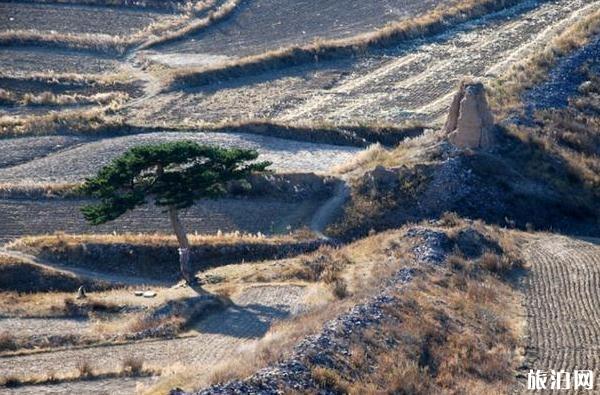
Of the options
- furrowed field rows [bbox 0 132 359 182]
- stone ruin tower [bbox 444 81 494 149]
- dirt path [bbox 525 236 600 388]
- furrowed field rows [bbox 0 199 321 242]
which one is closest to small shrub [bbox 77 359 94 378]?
dirt path [bbox 525 236 600 388]

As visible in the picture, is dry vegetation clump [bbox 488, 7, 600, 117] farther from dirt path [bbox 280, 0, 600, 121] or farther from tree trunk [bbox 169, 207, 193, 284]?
tree trunk [bbox 169, 207, 193, 284]

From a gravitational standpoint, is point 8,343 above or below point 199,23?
below

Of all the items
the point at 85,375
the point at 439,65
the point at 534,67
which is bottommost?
the point at 439,65

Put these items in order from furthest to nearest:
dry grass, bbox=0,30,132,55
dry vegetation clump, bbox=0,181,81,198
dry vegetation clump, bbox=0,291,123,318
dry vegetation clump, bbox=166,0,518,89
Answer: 1. dry grass, bbox=0,30,132,55
2. dry vegetation clump, bbox=166,0,518,89
3. dry vegetation clump, bbox=0,181,81,198
4. dry vegetation clump, bbox=0,291,123,318

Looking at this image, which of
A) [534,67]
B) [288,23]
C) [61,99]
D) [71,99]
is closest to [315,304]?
[534,67]

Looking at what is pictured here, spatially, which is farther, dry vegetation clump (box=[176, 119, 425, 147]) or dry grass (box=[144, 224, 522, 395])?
dry vegetation clump (box=[176, 119, 425, 147])

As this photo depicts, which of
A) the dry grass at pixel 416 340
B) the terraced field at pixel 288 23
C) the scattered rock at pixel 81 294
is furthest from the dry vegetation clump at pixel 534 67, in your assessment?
the scattered rock at pixel 81 294

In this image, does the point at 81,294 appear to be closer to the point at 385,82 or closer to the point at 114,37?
the point at 385,82
